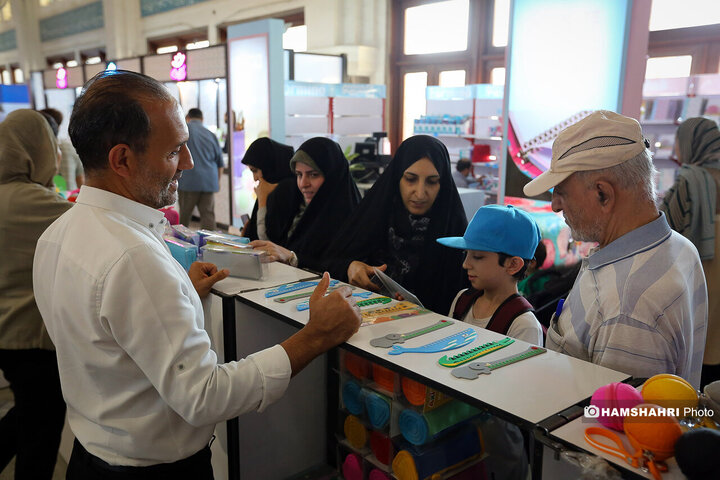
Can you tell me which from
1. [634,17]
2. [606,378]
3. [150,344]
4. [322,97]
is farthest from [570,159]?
[322,97]

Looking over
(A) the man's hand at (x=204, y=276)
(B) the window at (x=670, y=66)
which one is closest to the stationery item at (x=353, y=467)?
(A) the man's hand at (x=204, y=276)

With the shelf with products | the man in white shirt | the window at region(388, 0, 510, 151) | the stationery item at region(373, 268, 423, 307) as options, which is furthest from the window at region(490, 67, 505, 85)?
the man in white shirt

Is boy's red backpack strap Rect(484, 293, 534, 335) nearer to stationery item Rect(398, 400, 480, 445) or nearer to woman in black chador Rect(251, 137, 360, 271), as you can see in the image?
stationery item Rect(398, 400, 480, 445)

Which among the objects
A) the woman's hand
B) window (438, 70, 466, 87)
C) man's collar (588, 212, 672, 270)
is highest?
window (438, 70, 466, 87)

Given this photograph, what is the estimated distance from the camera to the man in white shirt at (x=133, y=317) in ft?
3.58

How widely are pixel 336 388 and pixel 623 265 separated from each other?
4.02 ft

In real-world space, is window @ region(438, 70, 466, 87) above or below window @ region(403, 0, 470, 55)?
below

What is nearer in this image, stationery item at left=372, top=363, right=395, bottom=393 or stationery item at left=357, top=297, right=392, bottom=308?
stationery item at left=372, top=363, right=395, bottom=393

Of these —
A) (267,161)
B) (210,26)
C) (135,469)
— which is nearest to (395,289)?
(135,469)

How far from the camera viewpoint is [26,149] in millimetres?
2229

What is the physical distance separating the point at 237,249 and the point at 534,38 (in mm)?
2249

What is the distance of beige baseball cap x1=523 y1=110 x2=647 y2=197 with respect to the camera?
1.31 m

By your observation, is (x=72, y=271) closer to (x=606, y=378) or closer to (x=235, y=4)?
(x=606, y=378)

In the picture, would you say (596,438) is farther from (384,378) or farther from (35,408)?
(35,408)
